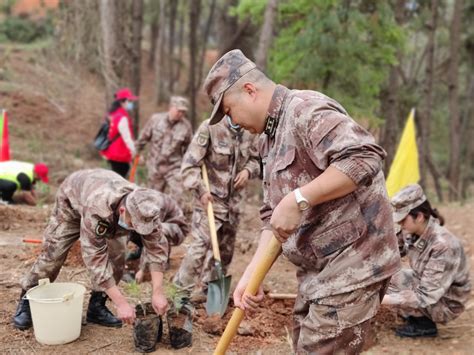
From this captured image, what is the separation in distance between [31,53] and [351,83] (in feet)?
38.3

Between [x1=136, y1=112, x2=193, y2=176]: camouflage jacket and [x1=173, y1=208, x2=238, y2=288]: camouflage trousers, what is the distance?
2697 mm

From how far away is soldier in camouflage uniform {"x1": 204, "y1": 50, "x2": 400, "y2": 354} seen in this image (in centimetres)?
229

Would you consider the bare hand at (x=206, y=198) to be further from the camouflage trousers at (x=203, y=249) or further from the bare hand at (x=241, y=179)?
the bare hand at (x=241, y=179)

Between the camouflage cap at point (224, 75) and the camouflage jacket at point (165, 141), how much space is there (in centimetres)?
542

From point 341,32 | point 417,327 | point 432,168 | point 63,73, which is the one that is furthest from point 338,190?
point 432,168

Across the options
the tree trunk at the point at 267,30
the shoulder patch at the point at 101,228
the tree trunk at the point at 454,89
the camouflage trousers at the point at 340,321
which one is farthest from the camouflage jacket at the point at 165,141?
the tree trunk at the point at 454,89

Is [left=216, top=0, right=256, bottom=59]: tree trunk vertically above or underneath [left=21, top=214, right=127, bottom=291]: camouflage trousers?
above

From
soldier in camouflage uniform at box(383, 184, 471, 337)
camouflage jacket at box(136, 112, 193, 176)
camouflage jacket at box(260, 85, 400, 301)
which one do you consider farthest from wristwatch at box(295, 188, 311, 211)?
camouflage jacket at box(136, 112, 193, 176)

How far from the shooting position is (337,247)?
7.64 feet

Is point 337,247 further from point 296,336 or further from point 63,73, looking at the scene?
point 63,73

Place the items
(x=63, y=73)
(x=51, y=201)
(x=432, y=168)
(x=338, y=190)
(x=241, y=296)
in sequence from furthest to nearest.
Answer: (x=432, y=168)
(x=63, y=73)
(x=51, y=201)
(x=241, y=296)
(x=338, y=190)

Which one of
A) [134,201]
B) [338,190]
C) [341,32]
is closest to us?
[338,190]

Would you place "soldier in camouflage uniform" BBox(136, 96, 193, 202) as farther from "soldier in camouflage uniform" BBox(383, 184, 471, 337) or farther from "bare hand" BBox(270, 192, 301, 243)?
"bare hand" BBox(270, 192, 301, 243)

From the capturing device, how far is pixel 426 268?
446 centimetres
